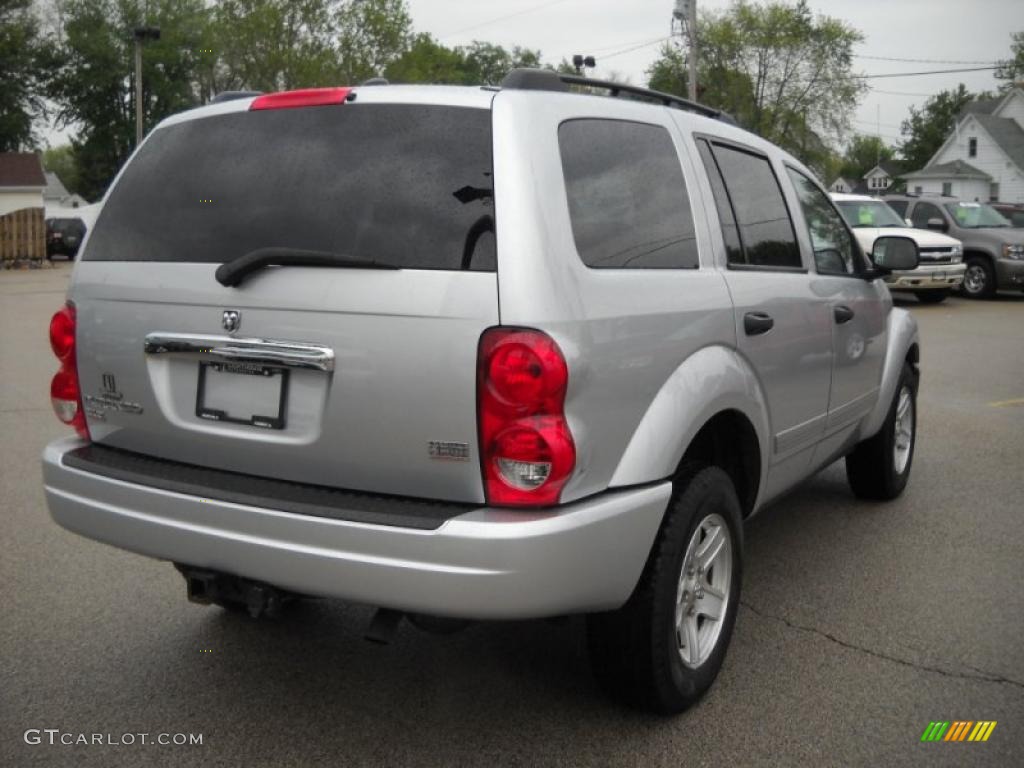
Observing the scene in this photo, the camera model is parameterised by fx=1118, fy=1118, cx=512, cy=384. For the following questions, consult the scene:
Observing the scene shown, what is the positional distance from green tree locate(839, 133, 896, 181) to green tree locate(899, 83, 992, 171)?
794 inches

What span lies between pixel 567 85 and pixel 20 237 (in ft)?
126

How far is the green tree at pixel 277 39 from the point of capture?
63.5 m

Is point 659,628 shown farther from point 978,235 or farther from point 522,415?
point 978,235

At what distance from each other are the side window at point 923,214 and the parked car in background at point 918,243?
2.68 ft

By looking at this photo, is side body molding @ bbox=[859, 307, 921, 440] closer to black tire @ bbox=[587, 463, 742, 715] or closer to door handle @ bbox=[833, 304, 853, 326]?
door handle @ bbox=[833, 304, 853, 326]

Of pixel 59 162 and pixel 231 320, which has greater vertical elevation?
pixel 59 162

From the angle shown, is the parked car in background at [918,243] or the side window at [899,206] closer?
the parked car in background at [918,243]

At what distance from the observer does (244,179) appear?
3.27 m

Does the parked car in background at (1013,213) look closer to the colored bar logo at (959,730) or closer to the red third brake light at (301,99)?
the colored bar logo at (959,730)

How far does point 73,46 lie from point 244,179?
68.3 meters

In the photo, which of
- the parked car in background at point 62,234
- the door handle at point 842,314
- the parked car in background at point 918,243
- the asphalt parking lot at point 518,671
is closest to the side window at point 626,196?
the asphalt parking lot at point 518,671

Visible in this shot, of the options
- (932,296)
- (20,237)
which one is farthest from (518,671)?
(20,237)

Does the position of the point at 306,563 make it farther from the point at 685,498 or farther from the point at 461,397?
the point at 685,498

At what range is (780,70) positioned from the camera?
6700cm
